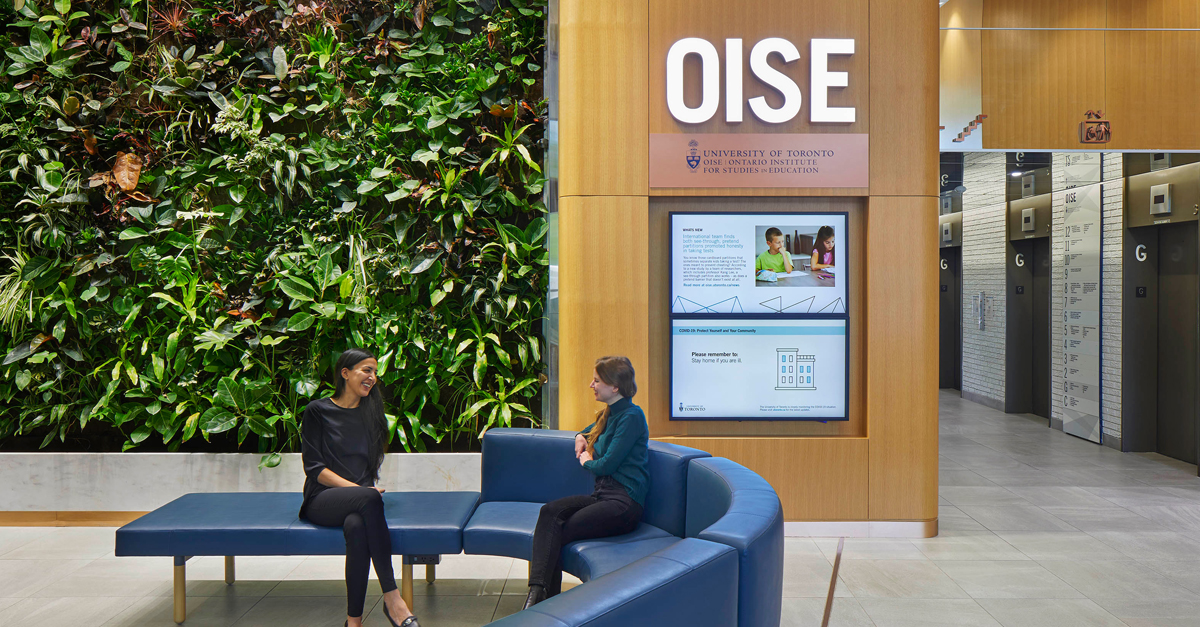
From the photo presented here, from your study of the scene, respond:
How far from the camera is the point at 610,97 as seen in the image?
4340mm

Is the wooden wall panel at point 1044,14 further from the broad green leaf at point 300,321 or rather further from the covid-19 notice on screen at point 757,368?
the broad green leaf at point 300,321

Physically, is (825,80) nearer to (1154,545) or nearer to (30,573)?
(1154,545)

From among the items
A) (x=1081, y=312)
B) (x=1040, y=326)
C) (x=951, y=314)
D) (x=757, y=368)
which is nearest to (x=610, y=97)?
(x=757, y=368)

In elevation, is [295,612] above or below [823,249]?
below

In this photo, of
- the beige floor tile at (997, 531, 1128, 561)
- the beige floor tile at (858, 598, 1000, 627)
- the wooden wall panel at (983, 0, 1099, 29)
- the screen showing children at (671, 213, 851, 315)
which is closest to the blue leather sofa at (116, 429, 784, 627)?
the beige floor tile at (858, 598, 1000, 627)

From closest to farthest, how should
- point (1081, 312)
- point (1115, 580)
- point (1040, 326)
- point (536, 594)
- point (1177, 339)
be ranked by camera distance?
point (536, 594), point (1115, 580), point (1177, 339), point (1081, 312), point (1040, 326)

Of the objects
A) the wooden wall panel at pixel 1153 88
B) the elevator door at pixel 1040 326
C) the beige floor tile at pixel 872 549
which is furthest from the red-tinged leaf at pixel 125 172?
the elevator door at pixel 1040 326

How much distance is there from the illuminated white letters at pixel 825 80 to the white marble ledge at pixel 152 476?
288 centimetres

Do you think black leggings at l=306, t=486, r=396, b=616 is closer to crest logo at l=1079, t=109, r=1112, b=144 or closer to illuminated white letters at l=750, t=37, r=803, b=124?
illuminated white letters at l=750, t=37, r=803, b=124

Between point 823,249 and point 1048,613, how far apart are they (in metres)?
2.09

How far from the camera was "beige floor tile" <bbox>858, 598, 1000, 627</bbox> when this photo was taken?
3254 mm

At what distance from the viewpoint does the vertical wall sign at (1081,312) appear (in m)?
7.48

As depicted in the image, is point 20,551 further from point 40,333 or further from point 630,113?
point 630,113

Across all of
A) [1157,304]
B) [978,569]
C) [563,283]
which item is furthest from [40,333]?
[1157,304]
